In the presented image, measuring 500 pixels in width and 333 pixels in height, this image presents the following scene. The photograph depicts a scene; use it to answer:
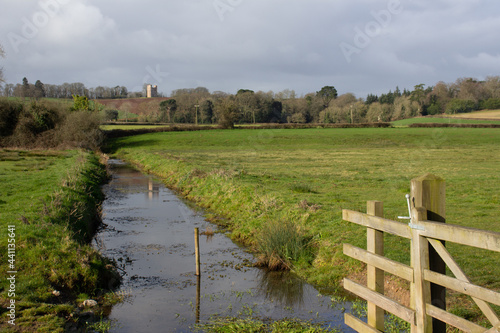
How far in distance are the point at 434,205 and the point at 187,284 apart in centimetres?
723

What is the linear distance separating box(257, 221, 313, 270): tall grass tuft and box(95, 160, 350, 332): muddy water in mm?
411

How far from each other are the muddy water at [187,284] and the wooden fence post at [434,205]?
360cm

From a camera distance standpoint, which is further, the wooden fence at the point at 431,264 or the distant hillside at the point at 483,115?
the distant hillside at the point at 483,115

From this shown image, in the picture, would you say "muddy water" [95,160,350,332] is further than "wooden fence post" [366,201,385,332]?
Yes

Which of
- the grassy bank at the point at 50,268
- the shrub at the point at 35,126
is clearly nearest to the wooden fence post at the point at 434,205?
the grassy bank at the point at 50,268

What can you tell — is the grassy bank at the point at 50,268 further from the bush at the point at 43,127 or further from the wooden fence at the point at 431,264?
the bush at the point at 43,127

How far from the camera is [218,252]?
13.9 m

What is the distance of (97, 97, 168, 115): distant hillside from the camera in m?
149

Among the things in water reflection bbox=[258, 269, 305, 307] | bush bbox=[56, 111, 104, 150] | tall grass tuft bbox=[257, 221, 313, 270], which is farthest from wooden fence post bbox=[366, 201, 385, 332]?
bush bbox=[56, 111, 104, 150]

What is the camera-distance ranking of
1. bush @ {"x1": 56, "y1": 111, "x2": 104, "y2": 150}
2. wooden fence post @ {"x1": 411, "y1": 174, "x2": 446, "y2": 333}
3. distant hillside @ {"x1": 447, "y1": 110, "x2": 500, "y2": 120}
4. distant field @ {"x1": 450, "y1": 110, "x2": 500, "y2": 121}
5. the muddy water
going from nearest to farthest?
1. wooden fence post @ {"x1": 411, "y1": 174, "x2": 446, "y2": 333}
2. the muddy water
3. bush @ {"x1": 56, "y1": 111, "x2": 104, "y2": 150}
4. distant hillside @ {"x1": 447, "y1": 110, "x2": 500, "y2": 120}
5. distant field @ {"x1": 450, "y1": 110, "x2": 500, "y2": 121}

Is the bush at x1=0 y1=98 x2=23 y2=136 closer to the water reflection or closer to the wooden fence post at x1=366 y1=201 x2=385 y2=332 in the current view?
the water reflection

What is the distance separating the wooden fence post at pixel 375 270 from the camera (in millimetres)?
6246

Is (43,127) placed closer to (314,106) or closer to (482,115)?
(314,106)

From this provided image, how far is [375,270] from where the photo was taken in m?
6.34
